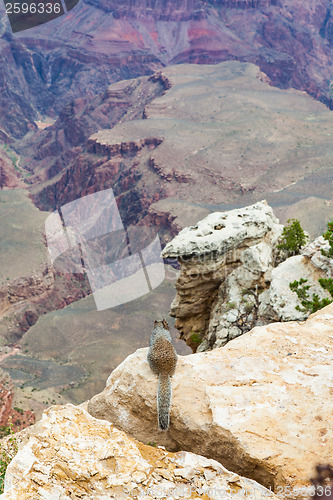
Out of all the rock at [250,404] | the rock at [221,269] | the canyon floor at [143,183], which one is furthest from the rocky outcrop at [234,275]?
the canyon floor at [143,183]

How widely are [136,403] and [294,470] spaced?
343 cm

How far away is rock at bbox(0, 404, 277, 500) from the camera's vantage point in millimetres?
5965

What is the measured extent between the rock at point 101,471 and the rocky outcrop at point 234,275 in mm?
11627

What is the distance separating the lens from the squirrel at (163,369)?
8625 mm

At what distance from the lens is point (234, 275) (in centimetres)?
2142

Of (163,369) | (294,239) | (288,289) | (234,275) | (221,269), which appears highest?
(163,369)

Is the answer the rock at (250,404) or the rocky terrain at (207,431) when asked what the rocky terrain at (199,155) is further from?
the rocky terrain at (207,431)

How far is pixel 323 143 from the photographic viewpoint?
104125mm

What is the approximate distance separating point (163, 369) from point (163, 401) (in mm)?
707

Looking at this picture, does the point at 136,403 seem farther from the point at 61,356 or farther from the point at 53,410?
the point at 61,356

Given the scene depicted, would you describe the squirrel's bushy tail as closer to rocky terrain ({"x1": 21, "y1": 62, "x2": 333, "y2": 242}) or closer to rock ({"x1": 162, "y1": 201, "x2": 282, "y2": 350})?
rock ({"x1": 162, "y1": 201, "x2": 282, "y2": 350})

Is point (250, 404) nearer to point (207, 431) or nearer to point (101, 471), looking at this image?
point (207, 431)

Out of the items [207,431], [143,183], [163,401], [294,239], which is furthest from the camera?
[143,183]

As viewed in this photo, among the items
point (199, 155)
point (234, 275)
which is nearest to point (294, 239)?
point (234, 275)
